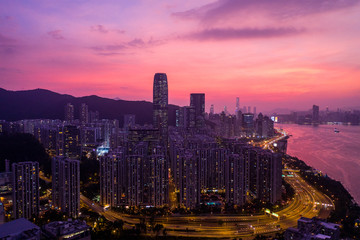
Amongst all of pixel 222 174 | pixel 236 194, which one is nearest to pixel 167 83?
pixel 222 174

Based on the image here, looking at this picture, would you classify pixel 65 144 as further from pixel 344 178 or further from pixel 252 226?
pixel 344 178

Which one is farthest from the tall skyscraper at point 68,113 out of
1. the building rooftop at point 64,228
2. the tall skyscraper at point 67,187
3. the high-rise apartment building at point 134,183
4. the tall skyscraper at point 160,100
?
the building rooftop at point 64,228

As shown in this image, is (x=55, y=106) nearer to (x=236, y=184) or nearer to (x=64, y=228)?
(x=236, y=184)

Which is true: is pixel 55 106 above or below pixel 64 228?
above

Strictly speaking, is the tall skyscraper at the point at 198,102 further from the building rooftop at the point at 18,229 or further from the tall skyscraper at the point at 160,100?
the building rooftop at the point at 18,229

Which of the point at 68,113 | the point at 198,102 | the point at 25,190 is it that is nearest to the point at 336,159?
the point at 198,102
